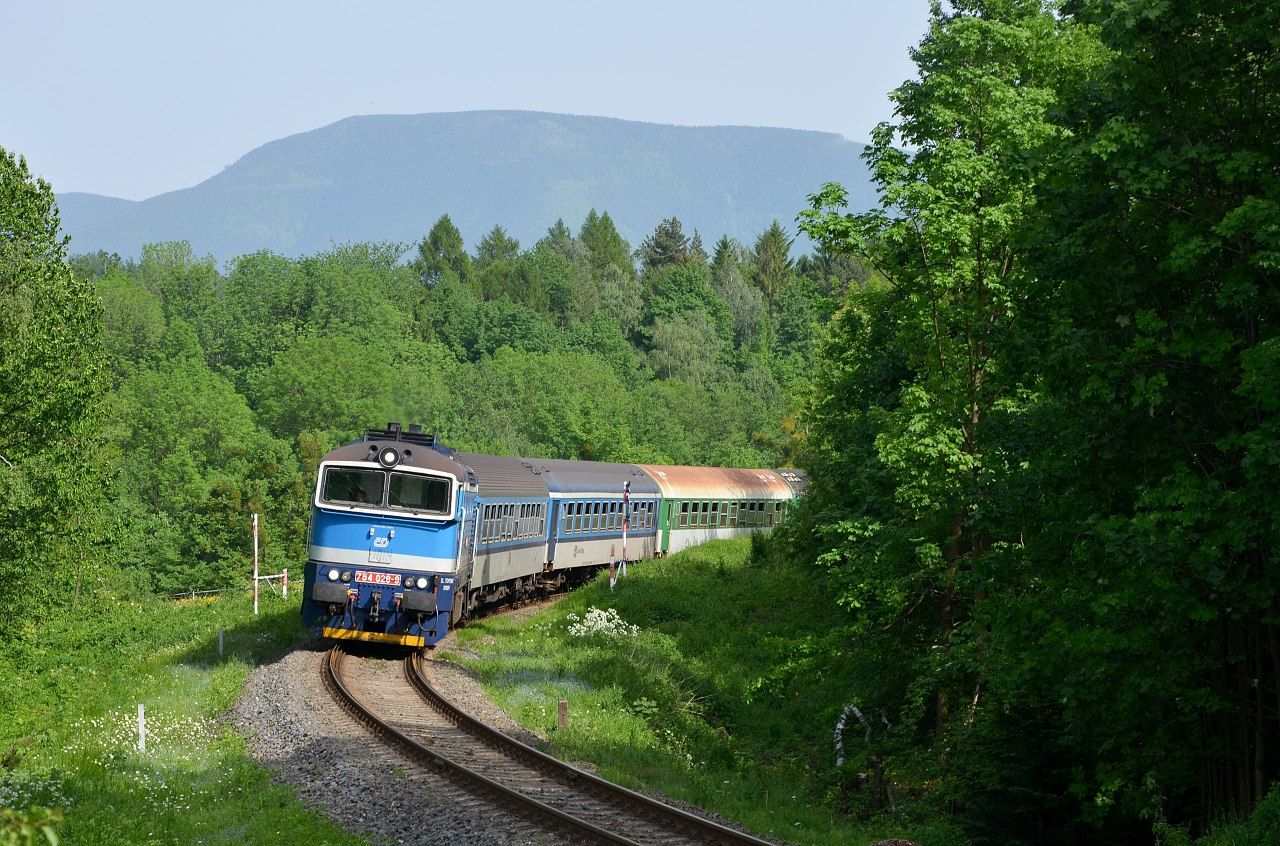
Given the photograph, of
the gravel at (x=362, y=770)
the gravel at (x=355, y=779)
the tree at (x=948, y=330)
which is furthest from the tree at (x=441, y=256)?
the gravel at (x=355, y=779)

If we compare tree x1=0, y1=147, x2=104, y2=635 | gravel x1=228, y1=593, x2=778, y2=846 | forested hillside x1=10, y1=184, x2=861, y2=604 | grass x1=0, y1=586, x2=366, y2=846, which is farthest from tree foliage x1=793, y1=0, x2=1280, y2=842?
tree x1=0, y1=147, x2=104, y2=635

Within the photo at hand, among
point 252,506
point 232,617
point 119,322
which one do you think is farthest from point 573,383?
point 232,617

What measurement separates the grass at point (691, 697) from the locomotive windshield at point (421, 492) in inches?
125

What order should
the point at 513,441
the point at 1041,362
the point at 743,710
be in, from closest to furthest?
the point at 1041,362
the point at 743,710
the point at 513,441

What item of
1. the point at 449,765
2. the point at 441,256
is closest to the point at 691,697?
the point at 449,765

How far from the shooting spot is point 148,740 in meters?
17.7

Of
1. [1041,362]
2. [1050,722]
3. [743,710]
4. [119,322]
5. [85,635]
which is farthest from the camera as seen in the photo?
[119,322]

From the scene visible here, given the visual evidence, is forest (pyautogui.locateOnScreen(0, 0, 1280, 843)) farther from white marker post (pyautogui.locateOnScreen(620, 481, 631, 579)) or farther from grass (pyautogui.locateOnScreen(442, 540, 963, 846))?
white marker post (pyautogui.locateOnScreen(620, 481, 631, 579))

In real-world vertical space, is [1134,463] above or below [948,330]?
below

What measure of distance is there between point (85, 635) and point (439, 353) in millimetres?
76356

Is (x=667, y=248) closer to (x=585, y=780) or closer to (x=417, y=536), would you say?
(x=417, y=536)

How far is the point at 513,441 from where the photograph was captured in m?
86.1

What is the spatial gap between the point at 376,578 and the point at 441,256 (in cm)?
15552

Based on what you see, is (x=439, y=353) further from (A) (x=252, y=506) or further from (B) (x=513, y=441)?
(A) (x=252, y=506)
